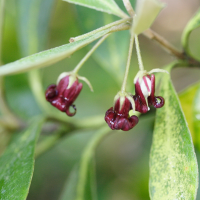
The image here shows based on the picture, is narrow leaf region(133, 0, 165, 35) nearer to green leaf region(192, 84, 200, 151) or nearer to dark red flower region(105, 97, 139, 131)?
dark red flower region(105, 97, 139, 131)

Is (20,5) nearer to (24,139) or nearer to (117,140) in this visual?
(24,139)

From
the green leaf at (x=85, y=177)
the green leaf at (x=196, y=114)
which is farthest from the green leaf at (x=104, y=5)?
the green leaf at (x=85, y=177)

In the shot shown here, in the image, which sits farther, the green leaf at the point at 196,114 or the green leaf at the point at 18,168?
the green leaf at the point at 196,114

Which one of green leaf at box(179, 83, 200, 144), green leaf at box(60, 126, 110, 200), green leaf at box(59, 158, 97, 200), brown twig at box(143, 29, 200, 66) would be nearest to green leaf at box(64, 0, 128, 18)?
brown twig at box(143, 29, 200, 66)

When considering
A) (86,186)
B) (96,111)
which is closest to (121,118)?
(86,186)

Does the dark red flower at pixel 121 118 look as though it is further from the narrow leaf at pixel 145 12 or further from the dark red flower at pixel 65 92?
the narrow leaf at pixel 145 12
